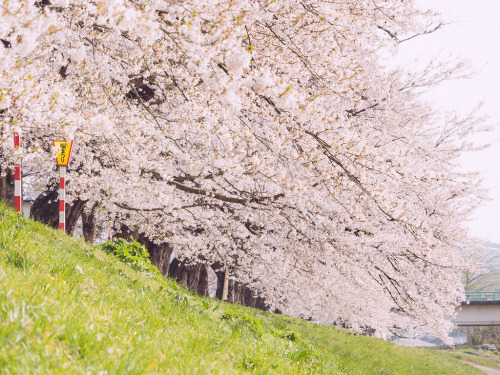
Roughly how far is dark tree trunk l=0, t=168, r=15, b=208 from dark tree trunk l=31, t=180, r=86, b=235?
933 millimetres

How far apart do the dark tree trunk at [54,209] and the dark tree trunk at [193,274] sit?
7.02m

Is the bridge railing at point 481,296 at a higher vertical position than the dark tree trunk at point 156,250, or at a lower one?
higher

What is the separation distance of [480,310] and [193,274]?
3795 centimetres

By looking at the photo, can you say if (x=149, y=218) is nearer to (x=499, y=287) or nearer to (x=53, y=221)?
(x=53, y=221)

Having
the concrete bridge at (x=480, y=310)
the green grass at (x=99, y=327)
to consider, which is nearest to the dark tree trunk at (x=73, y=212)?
the green grass at (x=99, y=327)

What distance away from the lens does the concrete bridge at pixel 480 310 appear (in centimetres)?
4419

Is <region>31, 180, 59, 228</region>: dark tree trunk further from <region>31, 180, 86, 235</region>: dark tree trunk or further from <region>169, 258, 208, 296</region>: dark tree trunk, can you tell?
<region>169, 258, 208, 296</region>: dark tree trunk

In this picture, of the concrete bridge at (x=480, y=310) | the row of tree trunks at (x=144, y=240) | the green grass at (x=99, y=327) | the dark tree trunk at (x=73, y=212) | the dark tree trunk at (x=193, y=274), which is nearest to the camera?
the green grass at (x=99, y=327)

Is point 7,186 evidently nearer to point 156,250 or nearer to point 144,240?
point 144,240

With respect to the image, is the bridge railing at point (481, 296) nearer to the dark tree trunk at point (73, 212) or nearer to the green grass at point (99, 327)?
the dark tree trunk at point (73, 212)

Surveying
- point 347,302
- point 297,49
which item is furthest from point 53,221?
point 347,302

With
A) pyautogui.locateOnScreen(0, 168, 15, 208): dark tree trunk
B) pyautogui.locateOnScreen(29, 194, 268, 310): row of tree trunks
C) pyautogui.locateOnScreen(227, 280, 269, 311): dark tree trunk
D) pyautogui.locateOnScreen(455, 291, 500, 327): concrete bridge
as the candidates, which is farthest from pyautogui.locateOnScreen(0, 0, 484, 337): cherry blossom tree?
pyautogui.locateOnScreen(455, 291, 500, 327): concrete bridge

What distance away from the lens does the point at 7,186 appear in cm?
1117

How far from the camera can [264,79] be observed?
4.23 metres
